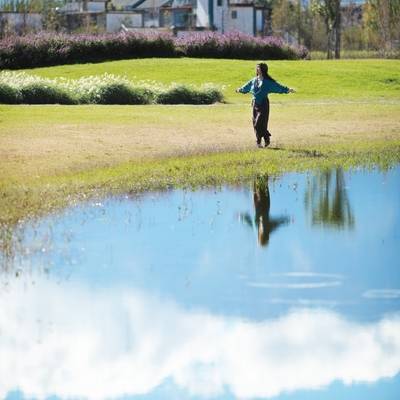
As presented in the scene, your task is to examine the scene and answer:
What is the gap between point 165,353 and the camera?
10984mm

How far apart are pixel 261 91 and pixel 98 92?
17748 mm

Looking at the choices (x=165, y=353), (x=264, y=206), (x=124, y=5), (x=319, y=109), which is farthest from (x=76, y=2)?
(x=165, y=353)

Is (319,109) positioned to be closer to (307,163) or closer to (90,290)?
(307,163)

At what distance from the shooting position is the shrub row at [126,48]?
198 feet

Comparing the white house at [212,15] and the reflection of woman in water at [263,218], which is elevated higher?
the white house at [212,15]

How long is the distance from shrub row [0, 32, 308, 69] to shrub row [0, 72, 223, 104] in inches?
573

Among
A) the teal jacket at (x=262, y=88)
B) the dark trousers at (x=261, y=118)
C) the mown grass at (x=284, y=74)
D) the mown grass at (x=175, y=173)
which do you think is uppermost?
the teal jacket at (x=262, y=88)

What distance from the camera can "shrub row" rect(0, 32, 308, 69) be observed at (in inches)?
2382

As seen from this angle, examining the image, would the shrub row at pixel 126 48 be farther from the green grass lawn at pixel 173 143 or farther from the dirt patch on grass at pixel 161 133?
the dirt patch on grass at pixel 161 133

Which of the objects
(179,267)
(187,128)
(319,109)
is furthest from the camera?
(319,109)

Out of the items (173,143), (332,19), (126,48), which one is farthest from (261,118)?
(332,19)

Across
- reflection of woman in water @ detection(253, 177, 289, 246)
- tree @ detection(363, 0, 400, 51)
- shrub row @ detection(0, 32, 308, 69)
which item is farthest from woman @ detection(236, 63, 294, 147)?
tree @ detection(363, 0, 400, 51)

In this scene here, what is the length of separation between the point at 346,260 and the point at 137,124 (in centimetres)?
1993

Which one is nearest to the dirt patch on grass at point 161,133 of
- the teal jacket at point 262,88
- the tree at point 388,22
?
the teal jacket at point 262,88
